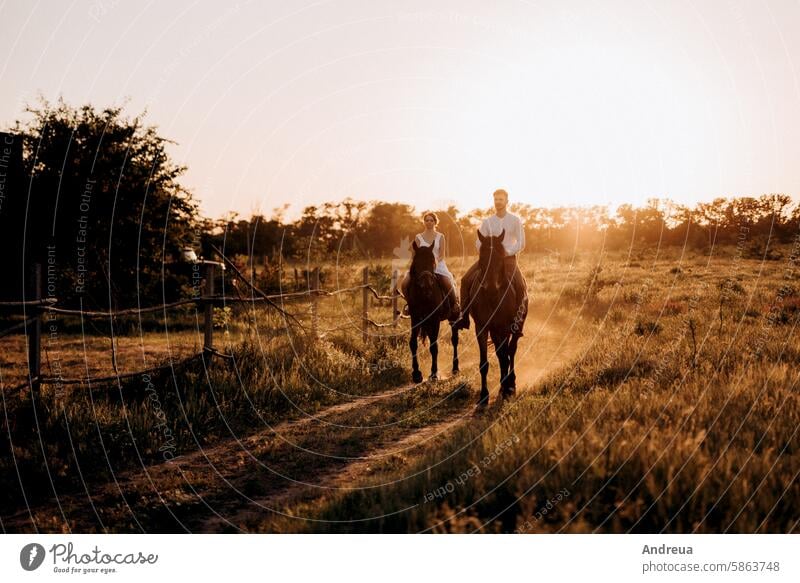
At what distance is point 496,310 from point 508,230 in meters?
1.33

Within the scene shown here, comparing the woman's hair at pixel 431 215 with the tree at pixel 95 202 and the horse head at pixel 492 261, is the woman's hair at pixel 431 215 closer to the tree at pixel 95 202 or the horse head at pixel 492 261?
the horse head at pixel 492 261

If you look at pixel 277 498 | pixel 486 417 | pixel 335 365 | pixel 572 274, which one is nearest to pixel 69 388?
pixel 277 498

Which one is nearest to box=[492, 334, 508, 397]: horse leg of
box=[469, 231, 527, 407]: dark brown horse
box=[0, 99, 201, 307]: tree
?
box=[469, 231, 527, 407]: dark brown horse

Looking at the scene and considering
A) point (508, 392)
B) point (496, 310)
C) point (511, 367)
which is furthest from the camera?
point (511, 367)

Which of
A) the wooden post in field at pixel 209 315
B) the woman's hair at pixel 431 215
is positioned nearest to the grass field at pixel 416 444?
the wooden post in field at pixel 209 315

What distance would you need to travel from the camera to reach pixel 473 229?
17062 millimetres

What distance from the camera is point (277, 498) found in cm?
539

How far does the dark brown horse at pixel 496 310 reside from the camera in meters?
8.39

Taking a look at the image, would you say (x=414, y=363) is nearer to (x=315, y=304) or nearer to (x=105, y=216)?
(x=315, y=304)

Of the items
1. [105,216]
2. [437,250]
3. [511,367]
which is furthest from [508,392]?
[105,216]

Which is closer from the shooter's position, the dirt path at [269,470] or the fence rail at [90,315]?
the dirt path at [269,470]

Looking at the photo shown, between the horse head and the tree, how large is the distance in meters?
9.87

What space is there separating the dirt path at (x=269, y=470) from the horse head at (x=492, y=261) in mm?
2006

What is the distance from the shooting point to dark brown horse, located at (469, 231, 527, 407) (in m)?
A: 8.39
